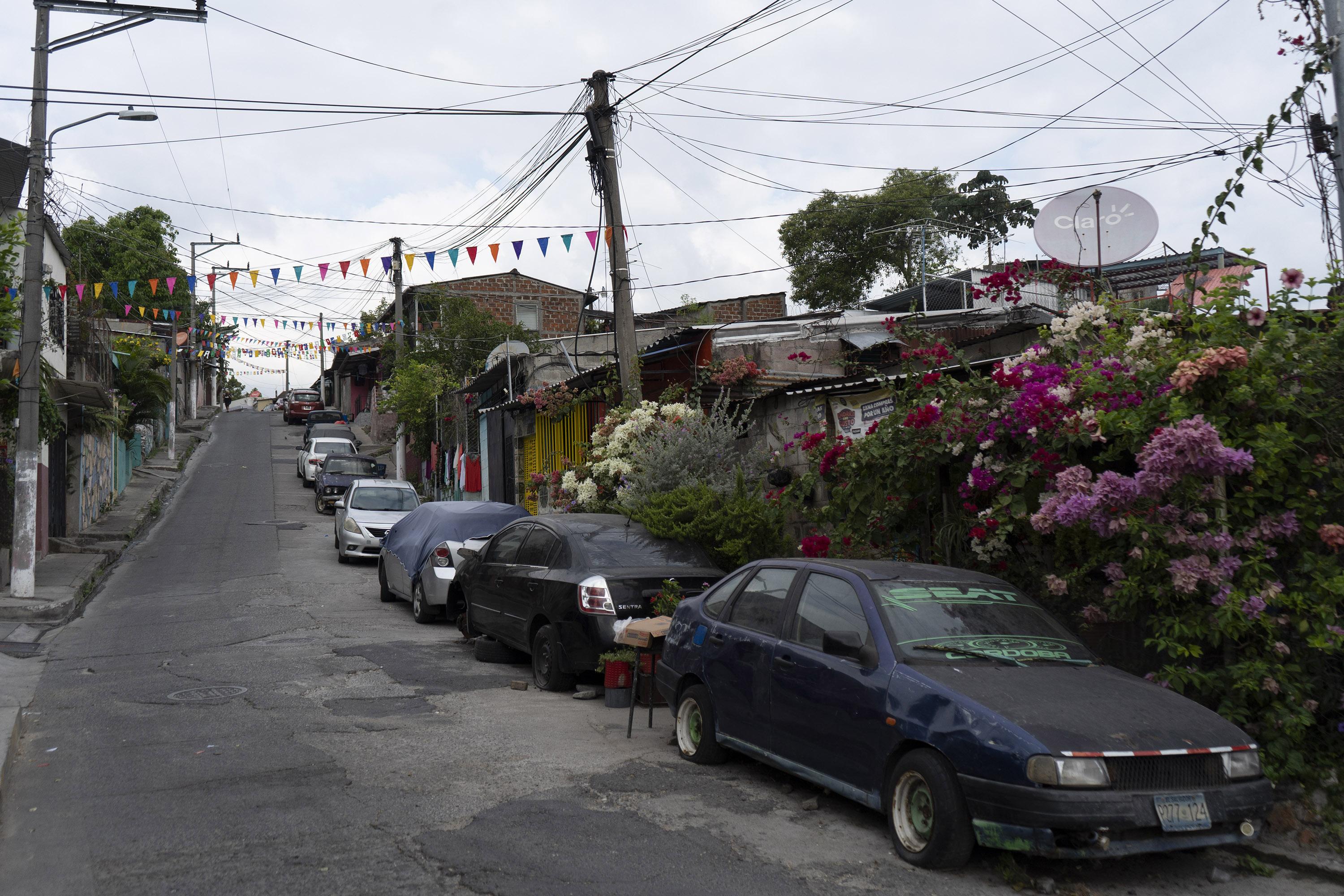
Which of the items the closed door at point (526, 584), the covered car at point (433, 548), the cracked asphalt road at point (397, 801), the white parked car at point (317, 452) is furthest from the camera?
the white parked car at point (317, 452)

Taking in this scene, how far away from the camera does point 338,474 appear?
3008 cm

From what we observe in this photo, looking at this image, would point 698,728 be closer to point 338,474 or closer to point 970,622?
point 970,622

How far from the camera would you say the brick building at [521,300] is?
47.2m

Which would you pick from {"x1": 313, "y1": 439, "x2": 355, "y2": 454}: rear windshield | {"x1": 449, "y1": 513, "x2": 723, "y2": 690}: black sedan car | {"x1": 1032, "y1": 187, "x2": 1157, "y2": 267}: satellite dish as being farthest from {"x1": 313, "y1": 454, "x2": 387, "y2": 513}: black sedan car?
{"x1": 1032, "y1": 187, "x2": 1157, "y2": 267}: satellite dish

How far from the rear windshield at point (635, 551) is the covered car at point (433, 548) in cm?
303

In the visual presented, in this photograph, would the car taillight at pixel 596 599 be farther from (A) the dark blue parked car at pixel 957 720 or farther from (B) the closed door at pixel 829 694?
(B) the closed door at pixel 829 694

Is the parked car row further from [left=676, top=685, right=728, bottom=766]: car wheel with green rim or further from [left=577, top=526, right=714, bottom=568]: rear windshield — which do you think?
[left=577, top=526, right=714, bottom=568]: rear windshield

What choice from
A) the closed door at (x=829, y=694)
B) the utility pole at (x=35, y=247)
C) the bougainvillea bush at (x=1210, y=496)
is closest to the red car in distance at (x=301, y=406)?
the utility pole at (x=35, y=247)

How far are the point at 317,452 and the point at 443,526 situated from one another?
22740mm

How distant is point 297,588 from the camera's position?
16.3 metres

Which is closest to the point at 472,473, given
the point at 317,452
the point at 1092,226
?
the point at 317,452

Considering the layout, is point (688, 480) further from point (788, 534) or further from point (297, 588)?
point (297, 588)

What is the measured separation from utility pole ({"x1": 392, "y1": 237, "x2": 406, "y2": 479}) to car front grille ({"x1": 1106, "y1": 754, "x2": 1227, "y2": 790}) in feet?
98.0

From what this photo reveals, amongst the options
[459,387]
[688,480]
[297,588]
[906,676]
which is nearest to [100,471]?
[459,387]
